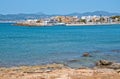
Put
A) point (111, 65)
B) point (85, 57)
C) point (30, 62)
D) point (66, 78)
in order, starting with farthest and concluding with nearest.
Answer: point (85, 57) < point (30, 62) < point (111, 65) < point (66, 78)

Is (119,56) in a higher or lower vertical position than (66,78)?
lower

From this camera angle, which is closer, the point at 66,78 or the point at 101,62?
the point at 66,78

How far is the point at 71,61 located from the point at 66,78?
1688 cm

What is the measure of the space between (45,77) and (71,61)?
15.9 m

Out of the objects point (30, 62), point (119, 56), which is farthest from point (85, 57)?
point (30, 62)

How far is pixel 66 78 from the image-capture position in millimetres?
21828

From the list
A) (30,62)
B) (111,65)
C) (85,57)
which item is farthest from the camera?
(85,57)

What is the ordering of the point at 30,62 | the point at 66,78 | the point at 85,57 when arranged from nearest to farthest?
the point at 66,78 → the point at 30,62 → the point at 85,57

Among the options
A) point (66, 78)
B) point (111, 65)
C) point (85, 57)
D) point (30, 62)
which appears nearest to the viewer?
point (66, 78)

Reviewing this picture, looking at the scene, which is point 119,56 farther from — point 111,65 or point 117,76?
point 117,76

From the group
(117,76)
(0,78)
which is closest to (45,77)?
(0,78)

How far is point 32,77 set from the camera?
23094 millimetres

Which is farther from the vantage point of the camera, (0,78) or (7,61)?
(7,61)

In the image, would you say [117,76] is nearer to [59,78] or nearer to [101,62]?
[59,78]
